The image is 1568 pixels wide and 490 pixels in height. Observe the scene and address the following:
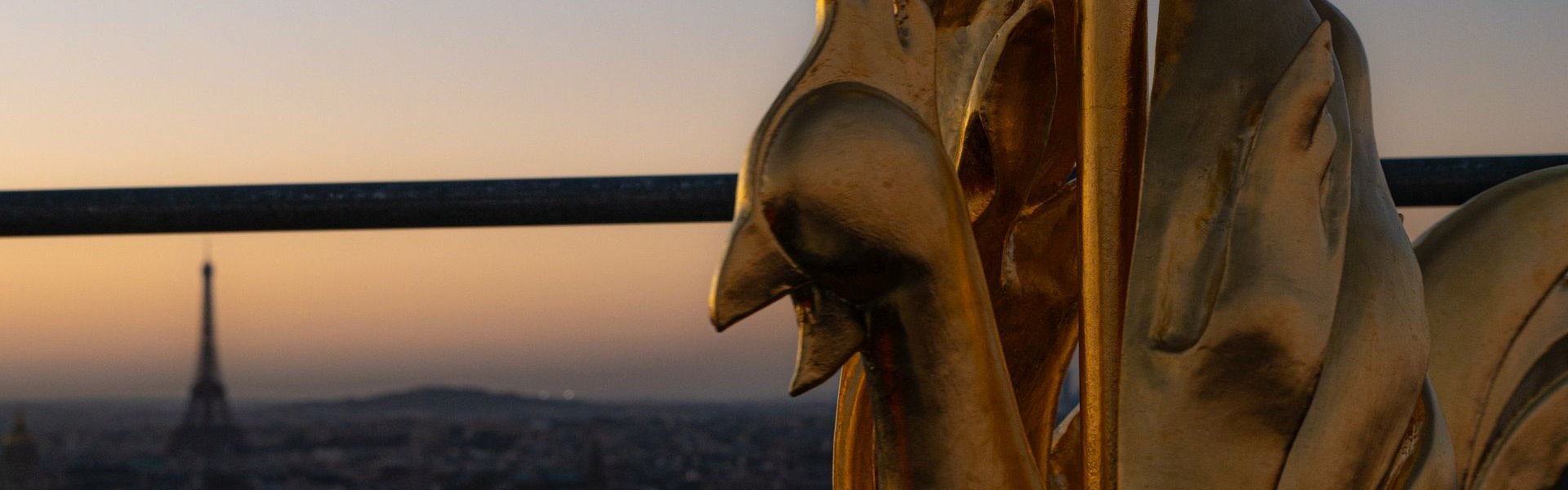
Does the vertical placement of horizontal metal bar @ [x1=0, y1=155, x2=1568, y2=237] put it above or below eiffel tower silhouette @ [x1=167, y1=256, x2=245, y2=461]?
above

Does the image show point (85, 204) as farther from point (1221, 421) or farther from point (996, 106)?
point (1221, 421)

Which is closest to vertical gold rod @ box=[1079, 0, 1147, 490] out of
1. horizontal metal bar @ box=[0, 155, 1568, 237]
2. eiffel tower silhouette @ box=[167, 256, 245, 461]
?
horizontal metal bar @ box=[0, 155, 1568, 237]

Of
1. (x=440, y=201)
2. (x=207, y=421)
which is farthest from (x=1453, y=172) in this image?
(x=207, y=421)

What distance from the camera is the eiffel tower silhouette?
64.5 ft

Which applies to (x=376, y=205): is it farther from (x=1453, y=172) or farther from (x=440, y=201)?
(x=1453, y=172)

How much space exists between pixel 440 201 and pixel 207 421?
795 inches

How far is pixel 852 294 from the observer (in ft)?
1.69

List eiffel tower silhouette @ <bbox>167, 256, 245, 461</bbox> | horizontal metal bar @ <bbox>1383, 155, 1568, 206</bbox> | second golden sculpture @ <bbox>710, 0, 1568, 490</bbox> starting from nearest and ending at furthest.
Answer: second golden sculpture @ <bbox>710, 0, 1568, 490</bbox>
horizontal metal bar @ <bbox>1383, 155, 1568, 206</bbox>
eiffel tower silhouette @ <bbox>167, 256, 245, 461</bbox>

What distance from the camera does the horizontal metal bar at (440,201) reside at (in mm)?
1487

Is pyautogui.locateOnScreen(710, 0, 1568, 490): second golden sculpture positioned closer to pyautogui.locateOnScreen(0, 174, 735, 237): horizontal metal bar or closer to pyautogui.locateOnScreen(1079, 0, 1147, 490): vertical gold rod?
pyautogui.locateOnScreen(1079, 0, 1147, 490): vertical gold rod

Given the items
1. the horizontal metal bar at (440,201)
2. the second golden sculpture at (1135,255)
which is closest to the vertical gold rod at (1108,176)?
the second golden sculpture at (1135,255)

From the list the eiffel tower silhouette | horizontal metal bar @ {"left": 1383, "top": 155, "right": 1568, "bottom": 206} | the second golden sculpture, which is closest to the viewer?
the second golden sculpture

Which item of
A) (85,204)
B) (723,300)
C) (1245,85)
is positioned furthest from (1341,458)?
(85,204)

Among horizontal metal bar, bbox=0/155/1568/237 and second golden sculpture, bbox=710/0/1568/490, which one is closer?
second golden sculpture, bbox=710/0/1568/490
